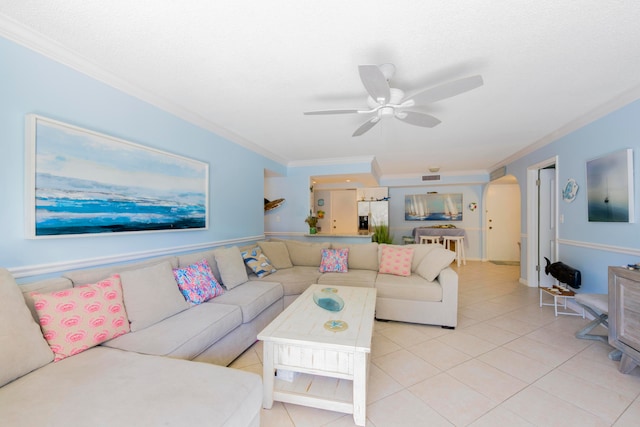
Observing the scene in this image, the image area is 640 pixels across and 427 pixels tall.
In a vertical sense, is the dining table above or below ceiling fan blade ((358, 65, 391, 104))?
below

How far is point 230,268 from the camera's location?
2.66 meters

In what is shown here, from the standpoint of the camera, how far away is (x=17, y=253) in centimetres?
150

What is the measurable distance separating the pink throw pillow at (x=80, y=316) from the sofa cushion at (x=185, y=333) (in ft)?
0.36

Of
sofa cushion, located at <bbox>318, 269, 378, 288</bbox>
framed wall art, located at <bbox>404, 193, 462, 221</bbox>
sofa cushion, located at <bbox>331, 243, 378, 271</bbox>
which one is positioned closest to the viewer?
sofa cushion, located at <bbox>318, 269, 378, 288</bbox>

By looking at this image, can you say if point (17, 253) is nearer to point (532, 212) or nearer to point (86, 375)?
point (86, 375)

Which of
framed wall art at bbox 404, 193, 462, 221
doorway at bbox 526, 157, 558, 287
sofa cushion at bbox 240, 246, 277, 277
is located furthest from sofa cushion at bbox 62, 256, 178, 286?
framed wall art at bbox 404, 193, 462, 221

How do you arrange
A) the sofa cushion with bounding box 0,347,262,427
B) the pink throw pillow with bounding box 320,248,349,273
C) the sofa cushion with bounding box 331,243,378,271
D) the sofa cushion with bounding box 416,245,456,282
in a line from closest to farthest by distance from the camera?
the sofa cushion with bounding box 0,347,262,427
the sofa cushion with bounding box 416,245,456,282
the pink throw pillow with bounding box 320,248,349,273
the sofa cushion with bounding box 331,243,378,271

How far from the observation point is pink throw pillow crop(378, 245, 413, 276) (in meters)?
3.13

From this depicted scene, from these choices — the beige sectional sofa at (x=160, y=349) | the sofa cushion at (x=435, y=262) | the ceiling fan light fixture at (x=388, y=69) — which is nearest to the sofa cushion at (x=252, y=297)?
the beige sectional sofa at (x=160, y=349)

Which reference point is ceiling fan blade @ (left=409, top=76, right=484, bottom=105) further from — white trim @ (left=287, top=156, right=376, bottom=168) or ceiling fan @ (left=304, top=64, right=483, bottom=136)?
white trim @ (left=287, top=156, right=376, bottom=168)

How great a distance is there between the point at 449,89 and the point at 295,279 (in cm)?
240

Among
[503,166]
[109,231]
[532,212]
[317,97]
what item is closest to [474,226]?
[503,166]

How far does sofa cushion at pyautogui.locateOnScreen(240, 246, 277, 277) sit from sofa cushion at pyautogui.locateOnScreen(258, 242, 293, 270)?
201 mm

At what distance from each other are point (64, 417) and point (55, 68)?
205 centimetres
